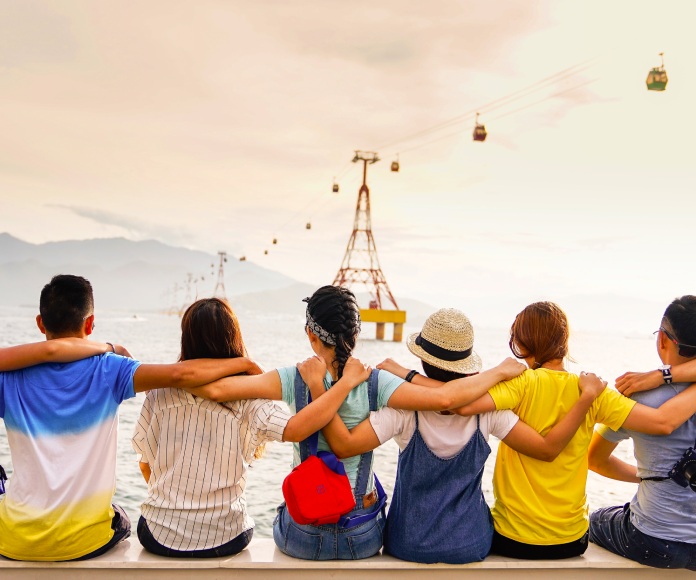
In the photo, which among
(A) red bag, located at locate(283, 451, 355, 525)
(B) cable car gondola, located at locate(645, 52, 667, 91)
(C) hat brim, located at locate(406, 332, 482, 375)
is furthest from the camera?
(B) cable car gondola, located at locate(645, 52, 667, 91)

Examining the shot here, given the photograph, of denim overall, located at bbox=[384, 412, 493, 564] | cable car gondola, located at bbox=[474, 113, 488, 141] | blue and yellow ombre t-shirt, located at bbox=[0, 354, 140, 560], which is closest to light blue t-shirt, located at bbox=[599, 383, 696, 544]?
denim overall, located at bbox=[384, 412, 493, 564]

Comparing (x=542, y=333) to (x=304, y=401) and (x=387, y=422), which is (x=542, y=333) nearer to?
(x=387, y=422)

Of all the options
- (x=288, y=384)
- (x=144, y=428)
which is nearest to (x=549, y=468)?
(x=288, y=384)

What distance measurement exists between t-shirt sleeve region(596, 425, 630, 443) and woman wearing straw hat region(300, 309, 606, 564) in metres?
0.28

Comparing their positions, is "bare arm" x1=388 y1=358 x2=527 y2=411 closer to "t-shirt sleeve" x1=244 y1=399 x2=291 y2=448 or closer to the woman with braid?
the woman with braid

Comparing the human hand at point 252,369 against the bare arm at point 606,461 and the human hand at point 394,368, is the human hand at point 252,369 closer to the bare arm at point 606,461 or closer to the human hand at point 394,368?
the human hand at point 394,368

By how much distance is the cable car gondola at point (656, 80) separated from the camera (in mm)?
9648

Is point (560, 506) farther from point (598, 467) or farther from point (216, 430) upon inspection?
point (216, 430)

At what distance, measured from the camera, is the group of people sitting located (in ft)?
6.95

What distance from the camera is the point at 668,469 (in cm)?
231

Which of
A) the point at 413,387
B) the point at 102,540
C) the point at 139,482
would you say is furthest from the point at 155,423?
the point at 139,482

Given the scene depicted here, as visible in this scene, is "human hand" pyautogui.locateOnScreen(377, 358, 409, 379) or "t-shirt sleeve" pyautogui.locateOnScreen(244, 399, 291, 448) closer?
"t-shirt sleeve" pyautogui.locateOnScreen(244, 399, 291, 448)

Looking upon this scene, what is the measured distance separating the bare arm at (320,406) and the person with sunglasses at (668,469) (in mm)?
951

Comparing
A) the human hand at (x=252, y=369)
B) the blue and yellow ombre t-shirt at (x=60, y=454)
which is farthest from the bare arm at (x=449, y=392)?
the blue and yellow ombre t-shirt at (x=60, y=454)
